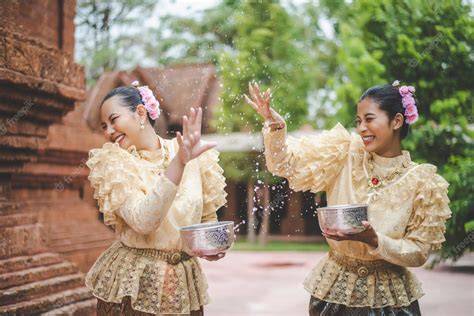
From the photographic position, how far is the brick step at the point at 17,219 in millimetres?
3785

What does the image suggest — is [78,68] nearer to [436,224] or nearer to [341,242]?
[341,242]

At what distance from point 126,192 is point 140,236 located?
0.70 feet

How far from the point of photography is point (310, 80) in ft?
55.8

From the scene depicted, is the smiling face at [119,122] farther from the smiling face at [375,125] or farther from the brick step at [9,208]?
the brick step at [9,208]

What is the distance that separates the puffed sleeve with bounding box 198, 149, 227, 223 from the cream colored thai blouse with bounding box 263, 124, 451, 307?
0.26m

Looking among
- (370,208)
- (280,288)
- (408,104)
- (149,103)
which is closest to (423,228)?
(370,208)

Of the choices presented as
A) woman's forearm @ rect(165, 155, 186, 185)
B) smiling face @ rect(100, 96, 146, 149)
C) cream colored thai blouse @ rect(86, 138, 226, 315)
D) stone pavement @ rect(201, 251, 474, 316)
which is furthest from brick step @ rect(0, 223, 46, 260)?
stone pavement @ rect(201, 251, 474, 316)

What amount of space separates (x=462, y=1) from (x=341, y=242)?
225 inches

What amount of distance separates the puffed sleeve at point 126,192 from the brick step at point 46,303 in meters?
1.29

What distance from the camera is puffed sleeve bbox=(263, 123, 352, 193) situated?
2.75 meters

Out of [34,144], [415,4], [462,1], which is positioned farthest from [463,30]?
[34,144]

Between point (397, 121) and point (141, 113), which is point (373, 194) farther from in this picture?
point (141, 113)

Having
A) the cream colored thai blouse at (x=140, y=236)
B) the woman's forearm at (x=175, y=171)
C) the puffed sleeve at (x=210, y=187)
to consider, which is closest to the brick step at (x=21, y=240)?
the cream colored thai blouse at (x=140, y=236)

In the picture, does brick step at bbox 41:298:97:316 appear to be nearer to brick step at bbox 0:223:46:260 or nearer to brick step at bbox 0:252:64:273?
brick step at bbox 0:252:64:273
